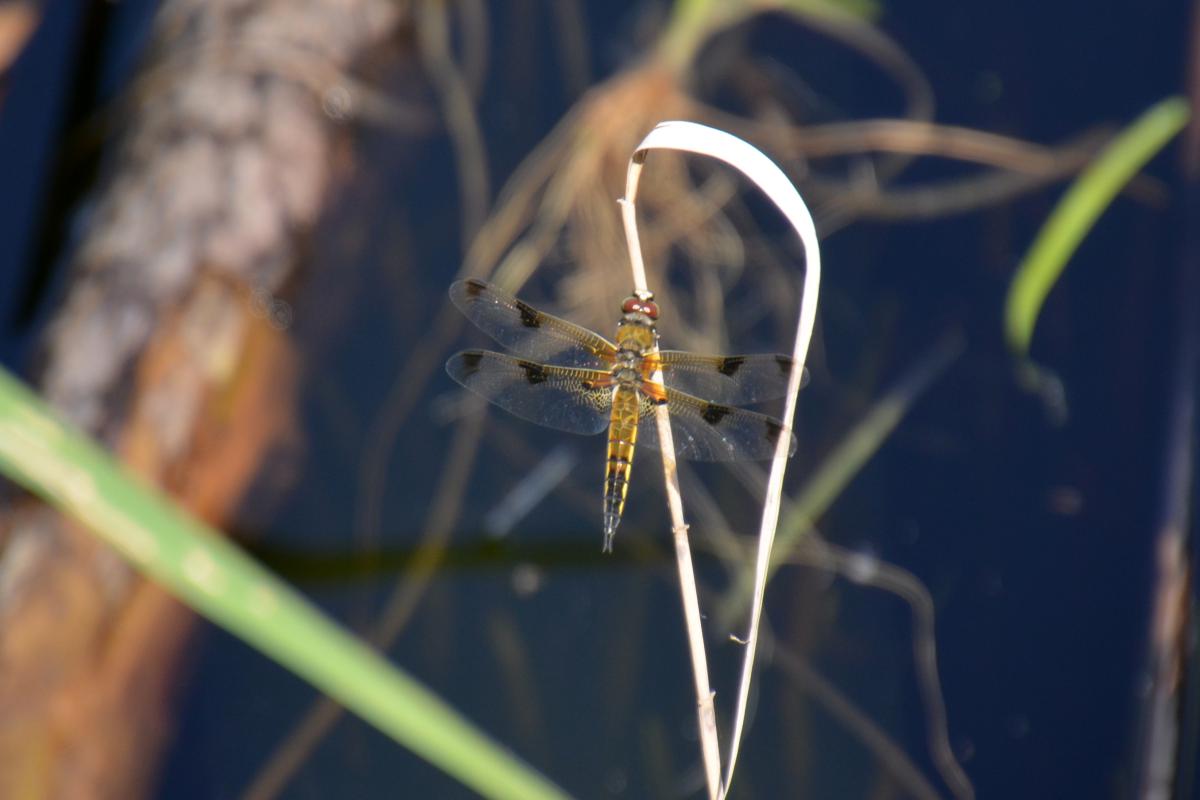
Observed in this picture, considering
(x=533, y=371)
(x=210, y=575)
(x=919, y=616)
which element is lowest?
(x=210, y=575)

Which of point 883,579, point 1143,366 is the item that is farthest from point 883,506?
point 1143,366

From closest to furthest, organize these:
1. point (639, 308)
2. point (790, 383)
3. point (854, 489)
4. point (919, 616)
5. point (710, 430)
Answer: point (790, 383) → point (710, 430) → point (639, 308) → point (919, 616) → point (854, 489)

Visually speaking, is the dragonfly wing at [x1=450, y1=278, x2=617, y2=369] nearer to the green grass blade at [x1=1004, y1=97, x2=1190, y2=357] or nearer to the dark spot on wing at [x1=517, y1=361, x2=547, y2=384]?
the dark spot on wing at [x1=517, y1=361, x2=547, y2=384]

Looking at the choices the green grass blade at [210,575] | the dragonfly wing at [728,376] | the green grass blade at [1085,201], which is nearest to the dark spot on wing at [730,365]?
the dragonfly wing at [728,376]

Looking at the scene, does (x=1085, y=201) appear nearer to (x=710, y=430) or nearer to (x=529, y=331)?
(x=710, y=430)

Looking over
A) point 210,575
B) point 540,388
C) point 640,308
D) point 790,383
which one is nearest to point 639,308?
point 640,308

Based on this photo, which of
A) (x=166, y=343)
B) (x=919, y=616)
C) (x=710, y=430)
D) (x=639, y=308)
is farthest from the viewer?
(x=919, y=616)

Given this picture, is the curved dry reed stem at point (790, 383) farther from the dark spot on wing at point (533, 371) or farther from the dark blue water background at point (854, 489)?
the dark blue water background at point (854, 489)
